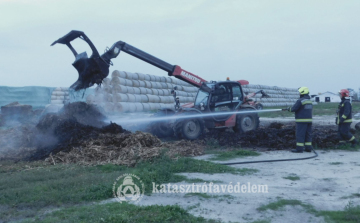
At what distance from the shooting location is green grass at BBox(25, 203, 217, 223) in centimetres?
454

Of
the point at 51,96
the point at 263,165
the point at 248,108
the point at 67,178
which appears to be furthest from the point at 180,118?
the point at 51,96

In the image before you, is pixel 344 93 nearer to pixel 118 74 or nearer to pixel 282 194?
pixel 282 194

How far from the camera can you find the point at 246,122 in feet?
45.4

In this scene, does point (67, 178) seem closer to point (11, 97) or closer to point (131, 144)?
point (131, 144)

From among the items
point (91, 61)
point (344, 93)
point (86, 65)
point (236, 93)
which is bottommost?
point (344, 93)

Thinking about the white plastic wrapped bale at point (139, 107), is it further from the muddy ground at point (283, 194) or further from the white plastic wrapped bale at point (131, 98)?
the muddy ground at point (283, 194)

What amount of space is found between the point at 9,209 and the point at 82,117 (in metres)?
6.75

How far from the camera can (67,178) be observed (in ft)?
22.3

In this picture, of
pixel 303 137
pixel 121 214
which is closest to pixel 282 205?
pixel 121 214

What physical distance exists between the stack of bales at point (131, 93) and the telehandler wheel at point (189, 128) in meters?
9.80

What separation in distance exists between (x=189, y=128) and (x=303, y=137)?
12.2 feet

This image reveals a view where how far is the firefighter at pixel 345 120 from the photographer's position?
10891mm

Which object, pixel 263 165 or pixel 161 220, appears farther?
pixel 263 165

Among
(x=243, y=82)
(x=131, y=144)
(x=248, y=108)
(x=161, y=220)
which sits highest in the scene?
(x=243, y=82)
